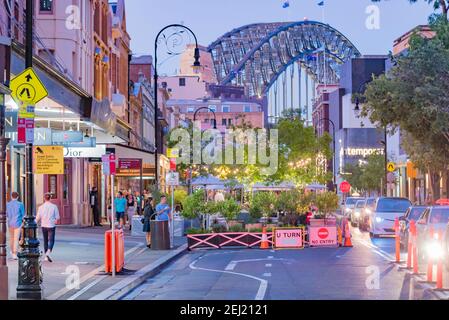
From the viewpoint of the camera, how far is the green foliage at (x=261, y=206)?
39.2 meters

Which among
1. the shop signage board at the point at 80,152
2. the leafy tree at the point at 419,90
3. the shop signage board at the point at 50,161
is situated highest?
the leafy tree at the point at 419,90

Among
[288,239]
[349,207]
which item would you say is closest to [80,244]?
[288,239]

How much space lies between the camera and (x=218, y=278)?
21.9 metres

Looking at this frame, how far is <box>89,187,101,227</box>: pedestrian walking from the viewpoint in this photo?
48.0m

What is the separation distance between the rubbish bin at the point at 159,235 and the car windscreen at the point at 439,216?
Answer: 385 inches

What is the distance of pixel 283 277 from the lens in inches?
862

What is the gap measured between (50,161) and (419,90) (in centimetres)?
1964

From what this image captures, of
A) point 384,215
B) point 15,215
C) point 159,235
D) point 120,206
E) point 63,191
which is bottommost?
point 159,235

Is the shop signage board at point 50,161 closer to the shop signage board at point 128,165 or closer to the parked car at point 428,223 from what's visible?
the parked car at point 428,223

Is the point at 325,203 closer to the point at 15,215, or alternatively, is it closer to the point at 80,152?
the point at 80,152

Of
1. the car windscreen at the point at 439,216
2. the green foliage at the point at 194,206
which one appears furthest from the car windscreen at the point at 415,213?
the green foliage at the point at 194,206

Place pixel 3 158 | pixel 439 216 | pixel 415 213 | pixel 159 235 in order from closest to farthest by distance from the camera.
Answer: pixel 3 158, pixel 439 216, pixel 159 235, pixel 415 213

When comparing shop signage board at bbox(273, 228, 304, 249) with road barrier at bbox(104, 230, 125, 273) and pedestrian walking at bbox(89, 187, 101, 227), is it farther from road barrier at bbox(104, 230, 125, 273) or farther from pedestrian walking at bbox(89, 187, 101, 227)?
pedestrian walking at bbox(89, 187, 101, 227)
